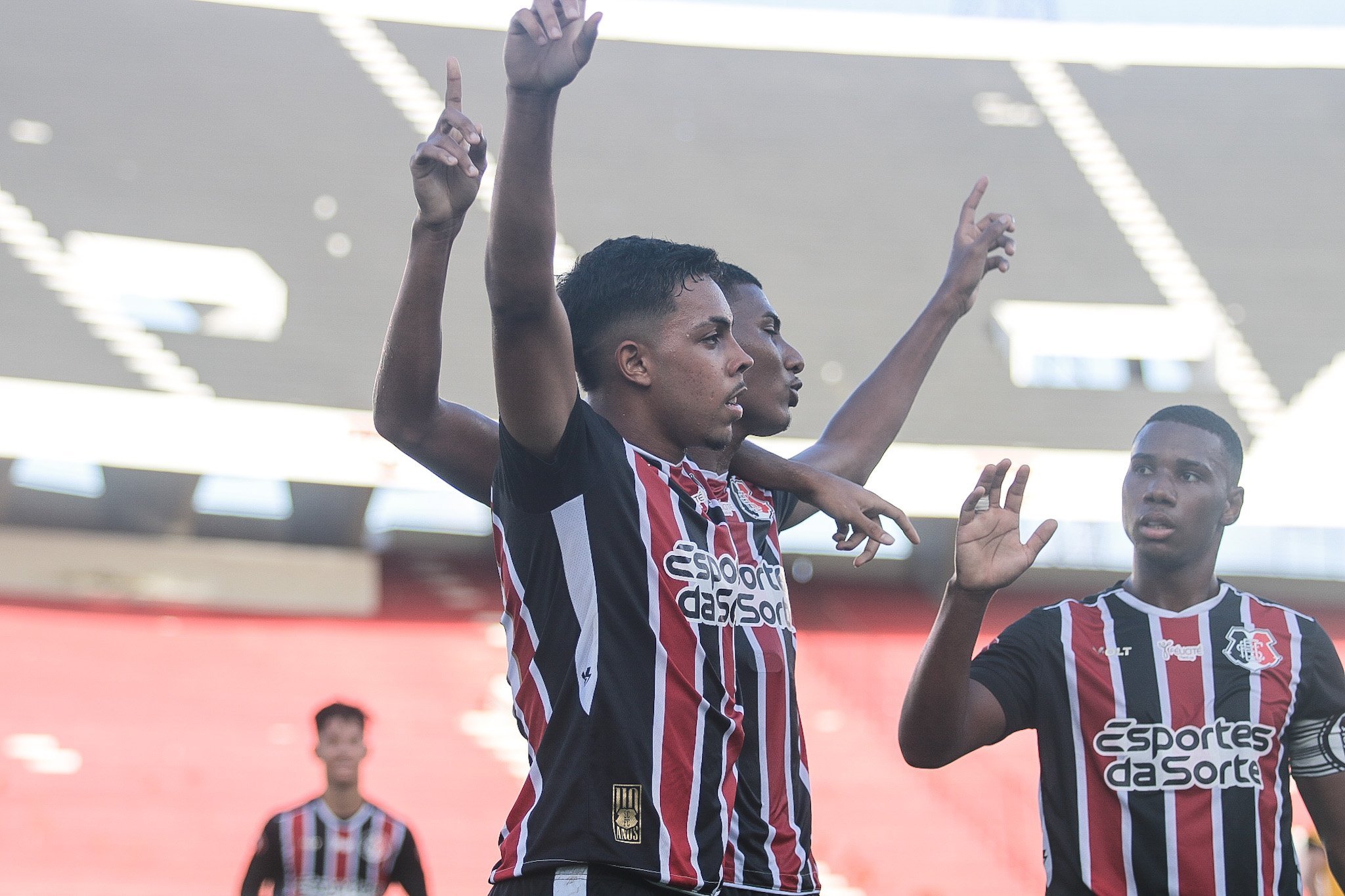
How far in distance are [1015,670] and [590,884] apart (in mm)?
1367

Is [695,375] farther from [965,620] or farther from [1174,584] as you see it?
[1174,584]

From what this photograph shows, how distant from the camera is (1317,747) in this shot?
3.05 metres

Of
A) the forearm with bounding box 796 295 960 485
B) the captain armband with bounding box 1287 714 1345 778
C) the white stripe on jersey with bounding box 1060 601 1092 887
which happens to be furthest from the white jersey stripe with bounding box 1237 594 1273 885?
the forearm with bounding box 796 295 960 485

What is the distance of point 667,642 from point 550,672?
199 mm

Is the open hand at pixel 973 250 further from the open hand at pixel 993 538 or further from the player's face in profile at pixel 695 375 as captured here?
the player's face in profile at pixel 695 375

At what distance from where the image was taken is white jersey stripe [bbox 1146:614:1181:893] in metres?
2.88

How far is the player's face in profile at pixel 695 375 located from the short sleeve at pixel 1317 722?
1.58 meters

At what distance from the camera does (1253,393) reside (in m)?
15.4

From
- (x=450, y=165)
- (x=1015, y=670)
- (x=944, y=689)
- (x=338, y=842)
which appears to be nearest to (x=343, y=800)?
(x=338, y=842)

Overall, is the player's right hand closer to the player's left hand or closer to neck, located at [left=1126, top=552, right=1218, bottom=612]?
the player's left hand

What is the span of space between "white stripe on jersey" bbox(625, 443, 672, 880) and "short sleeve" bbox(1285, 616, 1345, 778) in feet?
5.48

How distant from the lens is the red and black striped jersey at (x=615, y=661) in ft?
6.93

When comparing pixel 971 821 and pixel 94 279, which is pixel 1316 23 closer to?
pixel 971 821

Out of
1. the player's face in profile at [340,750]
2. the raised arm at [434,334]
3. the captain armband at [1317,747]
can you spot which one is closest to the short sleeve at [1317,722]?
the captain armband at [1317,747]
